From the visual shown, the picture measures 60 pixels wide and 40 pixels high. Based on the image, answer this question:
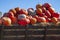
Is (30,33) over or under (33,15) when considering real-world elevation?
under

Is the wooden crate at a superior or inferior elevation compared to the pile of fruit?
inferior

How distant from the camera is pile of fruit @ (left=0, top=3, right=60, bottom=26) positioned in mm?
6118

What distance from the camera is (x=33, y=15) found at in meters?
7.11

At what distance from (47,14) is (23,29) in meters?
2.20

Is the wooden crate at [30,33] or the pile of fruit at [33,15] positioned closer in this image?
the wooden crate at [30,33]

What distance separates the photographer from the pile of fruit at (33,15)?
6.12m

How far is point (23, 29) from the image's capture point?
5180 mm

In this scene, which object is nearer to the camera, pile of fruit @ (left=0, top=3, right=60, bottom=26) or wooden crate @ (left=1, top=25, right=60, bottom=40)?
wooden crate @ (left=1, top=25, right=60, bottom=40)

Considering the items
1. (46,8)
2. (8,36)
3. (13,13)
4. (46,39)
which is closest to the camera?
(8,36)

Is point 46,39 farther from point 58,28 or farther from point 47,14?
point 47,14

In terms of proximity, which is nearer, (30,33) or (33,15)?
(30,33)

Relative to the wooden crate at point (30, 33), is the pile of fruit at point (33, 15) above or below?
above

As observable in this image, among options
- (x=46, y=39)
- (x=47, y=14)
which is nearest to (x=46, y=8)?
(x=47, y=14)

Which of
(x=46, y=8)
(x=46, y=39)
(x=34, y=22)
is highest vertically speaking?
(x=46, y=8)
